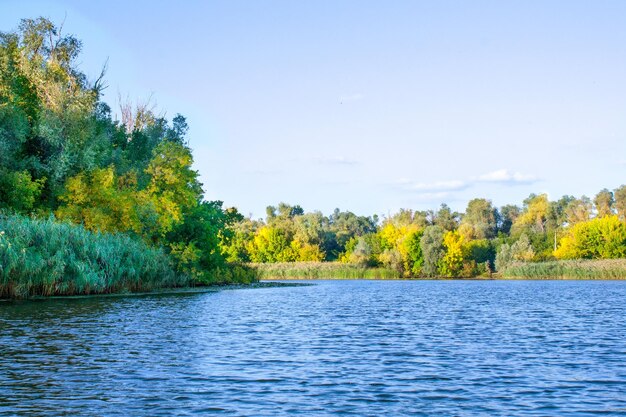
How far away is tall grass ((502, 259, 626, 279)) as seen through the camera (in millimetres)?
97556

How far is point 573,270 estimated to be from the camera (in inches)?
3991

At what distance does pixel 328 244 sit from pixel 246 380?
146 metres

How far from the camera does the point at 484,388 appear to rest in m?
15.1

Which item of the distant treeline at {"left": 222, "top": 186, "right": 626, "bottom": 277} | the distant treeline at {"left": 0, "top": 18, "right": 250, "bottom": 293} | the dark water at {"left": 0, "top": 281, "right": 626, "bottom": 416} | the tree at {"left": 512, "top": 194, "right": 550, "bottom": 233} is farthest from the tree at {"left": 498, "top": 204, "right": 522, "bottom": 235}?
the dark water at {"left": 0, "top": 281, "right": 626, "bottom": 416}

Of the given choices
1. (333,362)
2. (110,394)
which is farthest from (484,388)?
(110,394)

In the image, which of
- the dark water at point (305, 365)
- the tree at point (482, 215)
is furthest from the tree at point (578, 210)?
the dark water at point (305, 365)

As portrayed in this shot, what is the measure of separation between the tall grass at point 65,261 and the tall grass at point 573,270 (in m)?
67.5

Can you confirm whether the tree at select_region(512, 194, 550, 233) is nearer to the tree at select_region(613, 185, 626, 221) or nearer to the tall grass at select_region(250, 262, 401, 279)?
the tree at select_region(613, 185, 626, 221)

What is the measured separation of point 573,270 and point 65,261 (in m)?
77.4

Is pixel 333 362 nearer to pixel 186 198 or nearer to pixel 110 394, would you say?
pixel 110 394

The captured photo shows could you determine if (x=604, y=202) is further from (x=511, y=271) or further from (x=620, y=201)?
(x=511, y=271)

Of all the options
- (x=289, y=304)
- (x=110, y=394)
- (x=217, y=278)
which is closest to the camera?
(x=110, y=394)

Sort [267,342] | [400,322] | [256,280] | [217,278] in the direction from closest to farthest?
[267,342], [400,322], [217,278], [256,280]

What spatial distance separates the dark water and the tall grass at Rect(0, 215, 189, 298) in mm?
6839
